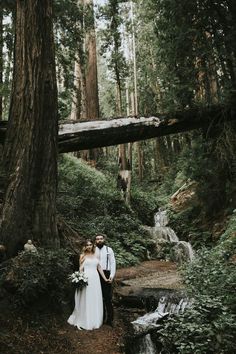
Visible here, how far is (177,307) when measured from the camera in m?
8.33

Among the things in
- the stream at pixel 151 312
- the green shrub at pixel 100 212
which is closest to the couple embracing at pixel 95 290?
the stream at pixel 151 312

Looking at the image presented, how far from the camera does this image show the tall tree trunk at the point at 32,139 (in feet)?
25.5

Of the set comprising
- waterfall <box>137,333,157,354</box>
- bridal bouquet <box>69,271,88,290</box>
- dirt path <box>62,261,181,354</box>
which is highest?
bridal bouquet <box>69,271,88,290</box>

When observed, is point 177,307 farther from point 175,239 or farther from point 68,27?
point 68,27

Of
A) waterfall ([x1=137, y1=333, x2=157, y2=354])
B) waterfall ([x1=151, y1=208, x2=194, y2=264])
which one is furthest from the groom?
waterfall ([x1=151, y1=208, x2=194, y2=264])

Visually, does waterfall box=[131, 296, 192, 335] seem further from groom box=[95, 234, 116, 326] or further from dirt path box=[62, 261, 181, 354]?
groom box=[95, 234, 116, 326]

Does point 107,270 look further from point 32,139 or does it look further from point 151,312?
point 32,139

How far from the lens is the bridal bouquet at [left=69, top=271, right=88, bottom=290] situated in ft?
24.9

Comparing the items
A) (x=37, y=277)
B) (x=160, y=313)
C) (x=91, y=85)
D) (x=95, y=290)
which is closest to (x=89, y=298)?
(x=95, y=290)

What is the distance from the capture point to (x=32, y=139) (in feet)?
26.9

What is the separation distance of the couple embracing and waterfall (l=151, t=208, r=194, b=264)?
655 cm

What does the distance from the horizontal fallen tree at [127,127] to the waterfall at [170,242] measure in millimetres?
4932

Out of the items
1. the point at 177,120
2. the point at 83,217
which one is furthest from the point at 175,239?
the point at 177,120

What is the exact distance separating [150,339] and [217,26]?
33.2 feet
